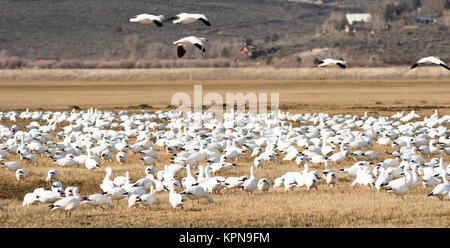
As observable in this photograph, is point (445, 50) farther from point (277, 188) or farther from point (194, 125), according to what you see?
point (277, 188)

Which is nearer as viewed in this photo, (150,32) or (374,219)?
(374,219)

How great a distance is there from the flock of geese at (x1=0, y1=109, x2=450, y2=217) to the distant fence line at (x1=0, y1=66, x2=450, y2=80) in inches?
1868

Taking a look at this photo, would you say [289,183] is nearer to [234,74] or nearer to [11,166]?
[11,166]

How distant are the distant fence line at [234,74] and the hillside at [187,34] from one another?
1261 cm

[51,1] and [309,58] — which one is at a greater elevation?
[51,1]

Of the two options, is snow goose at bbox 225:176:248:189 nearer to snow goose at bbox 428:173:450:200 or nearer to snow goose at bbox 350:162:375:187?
snow goose at bbox 350:162:375:187

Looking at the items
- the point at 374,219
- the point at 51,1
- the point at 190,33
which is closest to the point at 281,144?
the point at 374,219

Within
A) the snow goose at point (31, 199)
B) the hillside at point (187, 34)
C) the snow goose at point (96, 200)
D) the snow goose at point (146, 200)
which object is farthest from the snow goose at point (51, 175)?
the hillside at point (187, 34)

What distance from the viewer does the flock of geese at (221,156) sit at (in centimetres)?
1469

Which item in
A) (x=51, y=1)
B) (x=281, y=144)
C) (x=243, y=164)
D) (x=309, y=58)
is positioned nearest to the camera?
(x=243, y=164)

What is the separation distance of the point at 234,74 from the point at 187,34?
55.4 metres

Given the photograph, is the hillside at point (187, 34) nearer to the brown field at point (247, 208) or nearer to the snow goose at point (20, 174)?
the brown field at point (247, 208)

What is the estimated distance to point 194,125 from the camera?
29375mm

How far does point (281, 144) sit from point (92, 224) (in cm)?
1056
